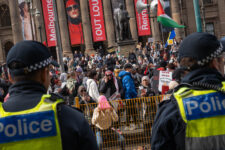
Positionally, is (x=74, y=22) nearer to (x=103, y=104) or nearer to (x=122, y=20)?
(x=122, y=20)

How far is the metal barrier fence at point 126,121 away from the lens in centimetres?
823

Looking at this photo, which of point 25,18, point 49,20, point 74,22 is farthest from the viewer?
point 74,22

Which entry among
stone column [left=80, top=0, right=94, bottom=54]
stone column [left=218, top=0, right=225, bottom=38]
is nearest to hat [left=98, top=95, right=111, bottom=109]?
stone column [left=80, top=0, right=94, bottom=54]

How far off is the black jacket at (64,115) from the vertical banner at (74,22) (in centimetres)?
3935

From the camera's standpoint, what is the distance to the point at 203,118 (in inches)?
110

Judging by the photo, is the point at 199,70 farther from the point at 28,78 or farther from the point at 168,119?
the point at 28,78

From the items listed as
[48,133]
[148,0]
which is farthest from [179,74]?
[148,0]

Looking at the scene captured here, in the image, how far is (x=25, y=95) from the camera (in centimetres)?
273

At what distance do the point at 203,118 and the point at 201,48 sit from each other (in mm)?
547

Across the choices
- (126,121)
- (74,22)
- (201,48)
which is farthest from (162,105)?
(74,22)

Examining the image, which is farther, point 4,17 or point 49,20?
point 4,17

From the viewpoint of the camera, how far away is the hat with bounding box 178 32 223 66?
2820mm

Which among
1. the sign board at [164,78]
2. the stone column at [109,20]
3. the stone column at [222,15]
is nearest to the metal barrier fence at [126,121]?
the sign board at [164,78]

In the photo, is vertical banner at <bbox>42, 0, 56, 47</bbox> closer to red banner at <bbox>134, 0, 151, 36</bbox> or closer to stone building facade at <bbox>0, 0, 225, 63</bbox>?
stone building facade at <bbox>0, 0, 225, 63</bbox>
